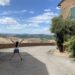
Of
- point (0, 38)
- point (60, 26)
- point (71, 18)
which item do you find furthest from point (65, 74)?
point (0, 38)

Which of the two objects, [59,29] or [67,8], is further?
[67,8]

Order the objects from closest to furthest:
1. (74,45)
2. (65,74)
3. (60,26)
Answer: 1. (65,74)
2. (74,45)
3. (60,26)

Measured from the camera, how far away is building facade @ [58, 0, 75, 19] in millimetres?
33844

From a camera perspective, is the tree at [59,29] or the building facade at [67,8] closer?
the tree at [59,29]

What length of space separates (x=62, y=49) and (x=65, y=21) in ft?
11.6

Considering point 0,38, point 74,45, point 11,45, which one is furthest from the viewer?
point 0,38

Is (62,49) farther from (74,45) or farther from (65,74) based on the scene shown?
(65,74)

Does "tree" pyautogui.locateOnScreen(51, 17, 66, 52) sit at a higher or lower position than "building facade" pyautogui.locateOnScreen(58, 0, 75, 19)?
lower

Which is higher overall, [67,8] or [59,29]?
[67,8]

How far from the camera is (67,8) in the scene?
123 feet

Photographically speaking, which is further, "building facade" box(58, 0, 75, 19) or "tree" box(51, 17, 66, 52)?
"building facade" box(58, 0, 75, 19)

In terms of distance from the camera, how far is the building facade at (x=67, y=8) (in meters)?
33.8

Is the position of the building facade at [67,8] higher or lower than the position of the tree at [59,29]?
higher

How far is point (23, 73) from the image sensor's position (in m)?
16.6
